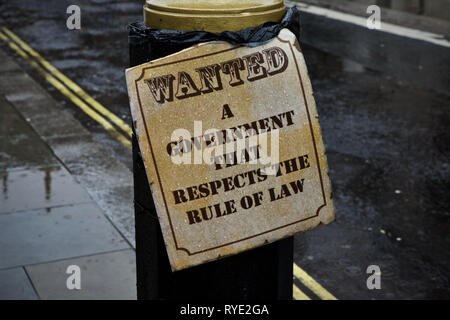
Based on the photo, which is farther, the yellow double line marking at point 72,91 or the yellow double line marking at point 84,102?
the yellow double line marking at point 72,91

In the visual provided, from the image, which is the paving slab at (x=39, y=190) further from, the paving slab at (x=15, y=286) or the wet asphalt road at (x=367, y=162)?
the paving slab at (x=15, y=286)

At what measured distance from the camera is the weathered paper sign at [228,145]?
2.21 metres

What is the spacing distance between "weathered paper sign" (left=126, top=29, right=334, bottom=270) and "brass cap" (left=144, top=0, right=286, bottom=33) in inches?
2.5

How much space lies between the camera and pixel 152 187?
87.3 inches

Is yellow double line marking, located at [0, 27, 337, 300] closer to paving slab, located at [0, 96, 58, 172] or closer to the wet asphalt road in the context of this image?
the wet asphalt road

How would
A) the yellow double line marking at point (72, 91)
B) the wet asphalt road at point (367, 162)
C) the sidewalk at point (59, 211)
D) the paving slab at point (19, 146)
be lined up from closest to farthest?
the sidewalk at point (59, 211) < the wet asphalt road at point (367, 162) < the paving slab at point (19, 146) < the yellow double line marking at point (72, 91)

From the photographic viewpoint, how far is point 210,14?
2.22 metres

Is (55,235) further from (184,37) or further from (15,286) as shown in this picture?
(184,37)

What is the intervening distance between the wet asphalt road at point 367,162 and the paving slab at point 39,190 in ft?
3.23

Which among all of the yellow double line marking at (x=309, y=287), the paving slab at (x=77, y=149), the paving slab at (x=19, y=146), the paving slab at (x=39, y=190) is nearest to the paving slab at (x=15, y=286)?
the paving slab at (x=77, y=149)

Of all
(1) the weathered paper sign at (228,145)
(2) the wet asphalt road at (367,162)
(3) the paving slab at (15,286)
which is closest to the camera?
(1) the weathered paper sign at (228,145)

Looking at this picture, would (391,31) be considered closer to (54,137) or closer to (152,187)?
(54,137)

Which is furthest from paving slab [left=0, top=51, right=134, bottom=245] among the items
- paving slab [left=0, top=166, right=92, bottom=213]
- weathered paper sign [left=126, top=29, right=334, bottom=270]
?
weathered paper sign [left=126, top=29, right=334, bottom=270]
